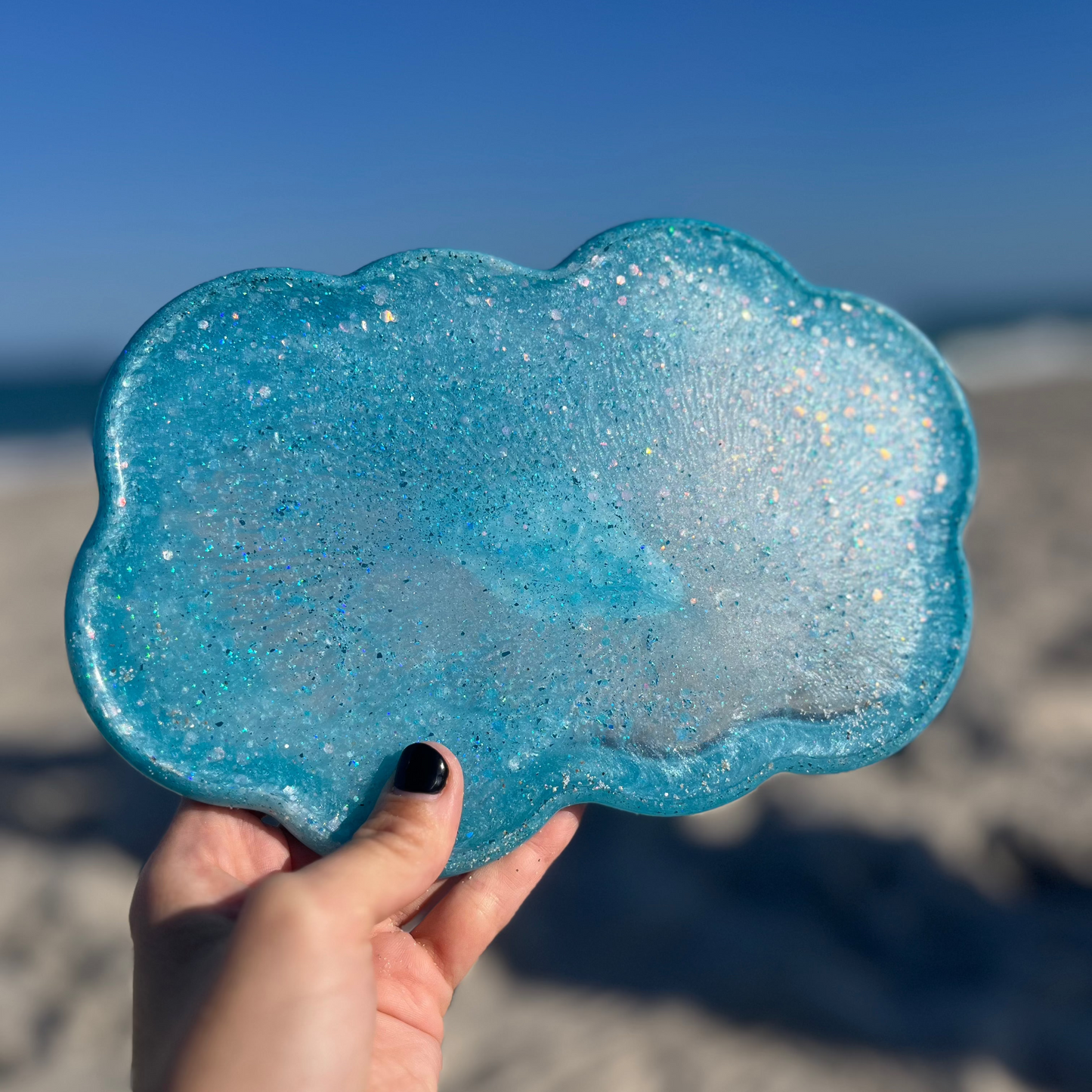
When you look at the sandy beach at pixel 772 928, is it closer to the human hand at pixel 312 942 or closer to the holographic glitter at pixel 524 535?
the human hand at pixel 312 942

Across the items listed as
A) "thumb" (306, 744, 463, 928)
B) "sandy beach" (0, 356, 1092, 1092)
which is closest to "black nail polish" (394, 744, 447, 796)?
"thumb" (306, 744, 463, 928)

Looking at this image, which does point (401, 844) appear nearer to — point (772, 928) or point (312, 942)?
point (312, 942)

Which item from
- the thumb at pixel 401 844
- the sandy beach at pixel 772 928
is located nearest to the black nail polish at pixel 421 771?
the thumb at pixel 401 844

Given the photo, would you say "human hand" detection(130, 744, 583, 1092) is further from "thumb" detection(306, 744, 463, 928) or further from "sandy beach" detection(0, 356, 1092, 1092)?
"sandy beach" detection(0, 356, 1092, 1092)

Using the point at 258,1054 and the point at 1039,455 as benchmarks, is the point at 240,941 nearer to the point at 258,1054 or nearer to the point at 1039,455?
the point at 258,1054

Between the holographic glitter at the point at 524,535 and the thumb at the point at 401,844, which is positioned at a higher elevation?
the holographic glitter at the point at 524,535
